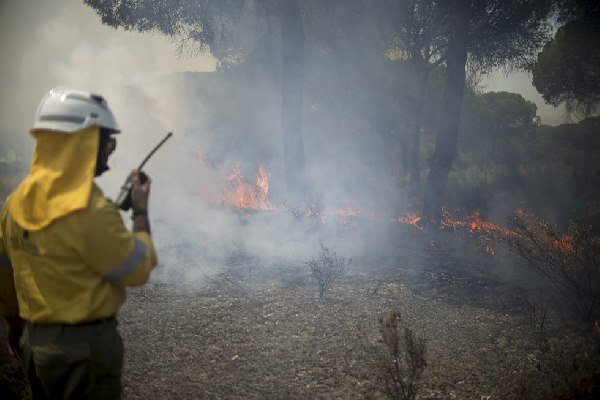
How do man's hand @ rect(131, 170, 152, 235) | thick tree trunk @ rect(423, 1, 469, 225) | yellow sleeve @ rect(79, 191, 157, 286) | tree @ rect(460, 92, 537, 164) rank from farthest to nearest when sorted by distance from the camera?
tree @ rect(460, 92, 537, 164) < thick tree trunk @ rect(423, 1, 469, 225) < man's hand @ rect(131, 170, 152, 235) < yellow sleeve @ rect(79, 191, 157, 286)

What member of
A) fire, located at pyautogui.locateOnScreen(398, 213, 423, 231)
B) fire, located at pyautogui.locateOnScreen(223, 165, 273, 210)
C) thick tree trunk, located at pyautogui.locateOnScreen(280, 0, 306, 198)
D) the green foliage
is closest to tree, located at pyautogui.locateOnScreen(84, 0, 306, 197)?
thick tree trunk, located at pyautogui.locateOnScreen(280, 0, 306, 198)

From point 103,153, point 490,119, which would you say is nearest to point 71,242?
point 103,153

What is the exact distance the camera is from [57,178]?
5.17ft

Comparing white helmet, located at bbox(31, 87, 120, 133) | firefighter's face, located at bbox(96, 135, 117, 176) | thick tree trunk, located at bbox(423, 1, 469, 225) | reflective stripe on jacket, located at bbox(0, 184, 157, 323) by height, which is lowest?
reflective stripe on jacket, located at bbox(0, 184, 157, 323)

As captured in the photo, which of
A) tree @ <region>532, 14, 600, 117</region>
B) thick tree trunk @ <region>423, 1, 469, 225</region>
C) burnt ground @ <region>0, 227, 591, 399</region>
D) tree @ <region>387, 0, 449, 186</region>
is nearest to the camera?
burnt ground @ <region>0, 227, 591, 399</region>

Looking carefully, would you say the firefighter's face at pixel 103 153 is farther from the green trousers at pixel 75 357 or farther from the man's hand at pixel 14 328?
the man's hand at pixel 14 328

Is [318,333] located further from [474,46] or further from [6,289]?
[474,46]

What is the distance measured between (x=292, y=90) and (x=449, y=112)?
3.85 metres

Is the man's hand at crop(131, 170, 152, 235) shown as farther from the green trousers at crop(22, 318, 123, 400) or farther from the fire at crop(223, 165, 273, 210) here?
the fire at crop(223, 165, 273, 210)

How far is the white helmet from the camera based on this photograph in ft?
5.41

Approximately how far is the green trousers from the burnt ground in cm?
107

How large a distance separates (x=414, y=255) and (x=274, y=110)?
1586 cm

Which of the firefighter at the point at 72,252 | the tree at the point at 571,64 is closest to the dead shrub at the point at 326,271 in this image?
the firefighter at the point at 72,252

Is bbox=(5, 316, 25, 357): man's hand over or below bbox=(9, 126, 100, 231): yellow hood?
below
